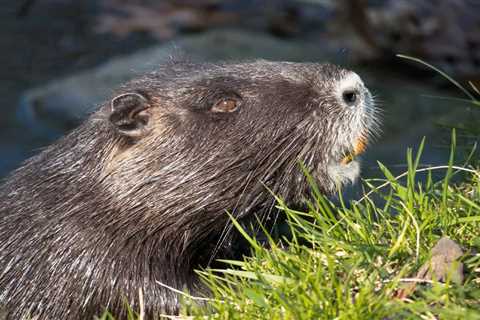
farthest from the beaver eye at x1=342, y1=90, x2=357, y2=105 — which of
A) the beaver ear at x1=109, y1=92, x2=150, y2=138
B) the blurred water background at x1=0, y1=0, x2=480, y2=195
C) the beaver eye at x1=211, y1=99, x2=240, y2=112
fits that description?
the blurred water background at x1=0, y1=0, x2=480, y2=195

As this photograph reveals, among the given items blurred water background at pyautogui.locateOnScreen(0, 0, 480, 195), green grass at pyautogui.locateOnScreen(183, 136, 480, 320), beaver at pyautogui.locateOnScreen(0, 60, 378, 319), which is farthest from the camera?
blurred water background at pyautogui.locateOnScreen(0, 0, 480, 195)

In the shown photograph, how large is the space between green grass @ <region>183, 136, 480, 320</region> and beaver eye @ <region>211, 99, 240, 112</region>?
2.76ft

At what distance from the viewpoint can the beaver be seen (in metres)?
4.46

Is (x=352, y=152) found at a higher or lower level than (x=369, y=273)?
higher

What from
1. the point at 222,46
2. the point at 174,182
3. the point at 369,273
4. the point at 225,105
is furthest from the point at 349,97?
the point at 222,46

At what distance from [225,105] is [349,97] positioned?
601 millimetres

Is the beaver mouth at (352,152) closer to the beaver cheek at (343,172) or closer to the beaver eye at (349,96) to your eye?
the beaver cheek at (343,172)

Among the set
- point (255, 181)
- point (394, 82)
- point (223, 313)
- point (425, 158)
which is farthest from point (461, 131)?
point (394, 82)

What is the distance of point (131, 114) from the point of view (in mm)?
4660

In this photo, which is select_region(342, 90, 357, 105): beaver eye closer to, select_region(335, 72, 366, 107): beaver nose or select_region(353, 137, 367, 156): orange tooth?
select_region(335, 72, 366, 107): beaver nose

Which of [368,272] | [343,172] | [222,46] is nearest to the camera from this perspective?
[368,272]

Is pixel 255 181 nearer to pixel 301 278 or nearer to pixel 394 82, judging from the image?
pixel 301 278

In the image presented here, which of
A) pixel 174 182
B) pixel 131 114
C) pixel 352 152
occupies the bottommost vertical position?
pixel 174 182

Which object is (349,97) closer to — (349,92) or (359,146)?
(349,92)
